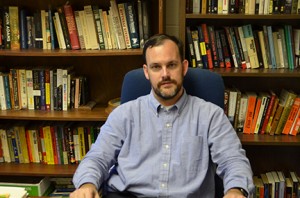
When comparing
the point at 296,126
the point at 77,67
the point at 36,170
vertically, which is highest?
the point at 77,67

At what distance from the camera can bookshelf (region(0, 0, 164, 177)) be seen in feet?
7.41

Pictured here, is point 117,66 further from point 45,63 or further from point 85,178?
point 85,178

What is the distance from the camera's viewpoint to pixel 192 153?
1.67 metres

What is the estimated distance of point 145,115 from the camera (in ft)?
5.78

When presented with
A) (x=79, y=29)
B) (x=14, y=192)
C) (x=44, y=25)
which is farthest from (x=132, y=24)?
(x=14, y=192)

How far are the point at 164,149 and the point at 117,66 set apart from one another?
3.28 ft

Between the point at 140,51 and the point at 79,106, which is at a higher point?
the point at 140,51

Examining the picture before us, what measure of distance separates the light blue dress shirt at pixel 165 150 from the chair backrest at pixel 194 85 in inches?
2.9

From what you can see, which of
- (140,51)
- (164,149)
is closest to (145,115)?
(164,149)

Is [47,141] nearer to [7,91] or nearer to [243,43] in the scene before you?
[7,91]

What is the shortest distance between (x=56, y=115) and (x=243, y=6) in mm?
1265

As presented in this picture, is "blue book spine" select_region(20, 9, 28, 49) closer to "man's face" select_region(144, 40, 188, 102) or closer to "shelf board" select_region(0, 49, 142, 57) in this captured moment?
"shelf board" select_region(0, 49, 142, 57)

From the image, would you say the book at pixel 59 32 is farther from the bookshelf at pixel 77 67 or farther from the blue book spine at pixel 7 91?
the blue book spine at pixel 7 91

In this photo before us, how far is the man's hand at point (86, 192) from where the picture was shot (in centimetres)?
145
